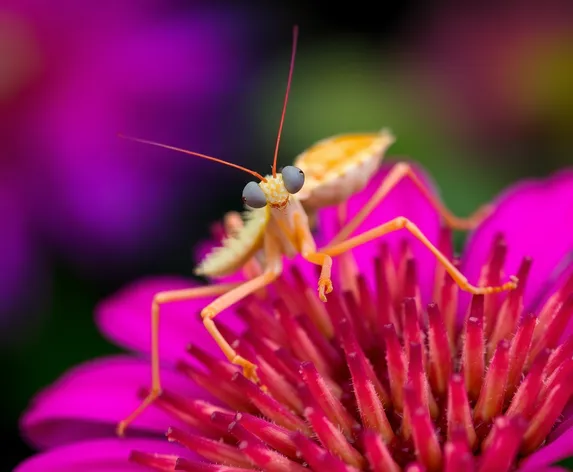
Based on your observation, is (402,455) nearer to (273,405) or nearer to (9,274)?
(273,405)

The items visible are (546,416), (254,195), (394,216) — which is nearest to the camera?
(546,416)

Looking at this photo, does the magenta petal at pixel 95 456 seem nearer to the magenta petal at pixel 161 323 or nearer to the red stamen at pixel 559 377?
the magenta petal at pixel 161 323

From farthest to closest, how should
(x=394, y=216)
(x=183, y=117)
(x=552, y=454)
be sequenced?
1. (x=183, y=117)
2. (x=394, y=216)
3. (x=552, y=454)

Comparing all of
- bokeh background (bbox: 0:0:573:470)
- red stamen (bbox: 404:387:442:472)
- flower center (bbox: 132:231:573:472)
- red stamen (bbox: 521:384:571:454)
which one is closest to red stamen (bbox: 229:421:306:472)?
flower center (bbox: 132:231:573:472)

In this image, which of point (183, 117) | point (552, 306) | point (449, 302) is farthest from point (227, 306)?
point (183, 117)

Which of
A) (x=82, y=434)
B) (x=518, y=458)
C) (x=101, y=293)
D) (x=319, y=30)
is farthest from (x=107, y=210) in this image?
→ (x=518, y=458)

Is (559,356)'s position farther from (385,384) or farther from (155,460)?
(155,460)
